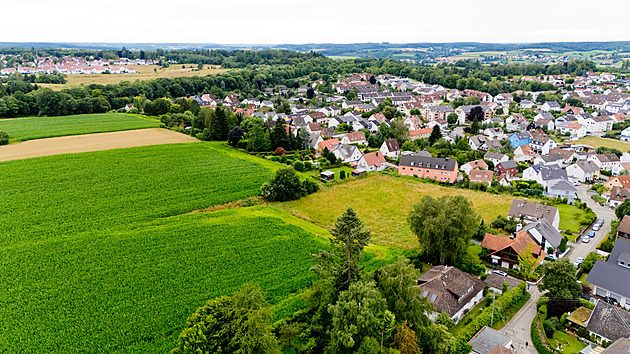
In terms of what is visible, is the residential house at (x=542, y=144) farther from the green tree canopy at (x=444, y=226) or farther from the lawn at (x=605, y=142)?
the green tree canopy at (x=444, y=226)

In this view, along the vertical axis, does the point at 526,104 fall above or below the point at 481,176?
above

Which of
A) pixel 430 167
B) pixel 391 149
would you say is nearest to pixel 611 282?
pixel 430 167

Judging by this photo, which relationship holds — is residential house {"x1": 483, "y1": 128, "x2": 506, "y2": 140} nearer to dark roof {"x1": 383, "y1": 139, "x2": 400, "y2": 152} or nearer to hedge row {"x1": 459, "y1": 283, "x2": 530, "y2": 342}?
dark roof {"x1": 383, "y1": 139, "x2": 400, "y2": 152}

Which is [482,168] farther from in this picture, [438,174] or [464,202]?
[464,202]

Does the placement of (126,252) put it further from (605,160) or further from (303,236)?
(605,160)

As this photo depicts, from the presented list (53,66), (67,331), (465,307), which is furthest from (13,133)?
(53,66)

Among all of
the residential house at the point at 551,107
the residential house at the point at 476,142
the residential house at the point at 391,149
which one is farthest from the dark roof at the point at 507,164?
the residential house at the point at 551,107
